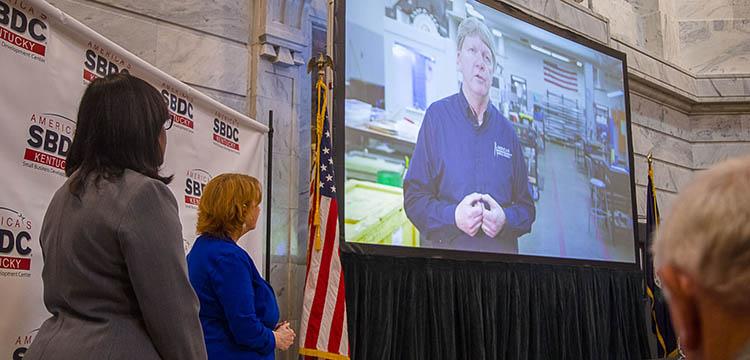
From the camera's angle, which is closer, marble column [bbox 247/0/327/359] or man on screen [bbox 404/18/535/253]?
marble column [bbox 247/0/327/359]

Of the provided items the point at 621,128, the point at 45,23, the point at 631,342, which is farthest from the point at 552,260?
the point at 45,23

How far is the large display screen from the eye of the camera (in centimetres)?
474

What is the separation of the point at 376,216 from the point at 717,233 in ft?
13.0

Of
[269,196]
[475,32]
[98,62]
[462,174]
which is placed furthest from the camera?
[475,32]

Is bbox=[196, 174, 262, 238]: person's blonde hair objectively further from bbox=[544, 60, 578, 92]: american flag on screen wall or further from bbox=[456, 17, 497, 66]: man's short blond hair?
bbox=[544, 60, 578, 92]: american flag on screen wall

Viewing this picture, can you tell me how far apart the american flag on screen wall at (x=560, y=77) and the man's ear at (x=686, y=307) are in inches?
236

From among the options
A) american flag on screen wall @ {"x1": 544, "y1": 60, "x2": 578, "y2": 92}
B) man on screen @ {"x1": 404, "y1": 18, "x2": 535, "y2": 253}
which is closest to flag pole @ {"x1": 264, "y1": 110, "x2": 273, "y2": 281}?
man on screen @ {"x1": 404, "y1": 18, "x2": 535, "y2": 253}

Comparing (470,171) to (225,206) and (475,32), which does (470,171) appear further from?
(225,206)

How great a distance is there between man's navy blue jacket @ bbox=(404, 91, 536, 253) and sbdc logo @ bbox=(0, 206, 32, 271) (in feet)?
9.23

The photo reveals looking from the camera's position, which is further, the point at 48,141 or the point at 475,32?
the point at 475,32

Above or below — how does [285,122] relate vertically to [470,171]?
above

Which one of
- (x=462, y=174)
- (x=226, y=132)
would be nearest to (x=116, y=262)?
(x=226, y=132)

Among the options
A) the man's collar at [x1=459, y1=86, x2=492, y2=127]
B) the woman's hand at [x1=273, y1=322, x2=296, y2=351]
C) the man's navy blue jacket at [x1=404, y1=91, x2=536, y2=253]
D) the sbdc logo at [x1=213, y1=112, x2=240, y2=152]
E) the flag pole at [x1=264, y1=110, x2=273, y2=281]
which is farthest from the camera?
the man's collar at [x1=459, y1=86, x2=492, y2=127]

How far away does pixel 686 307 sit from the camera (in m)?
0.74
